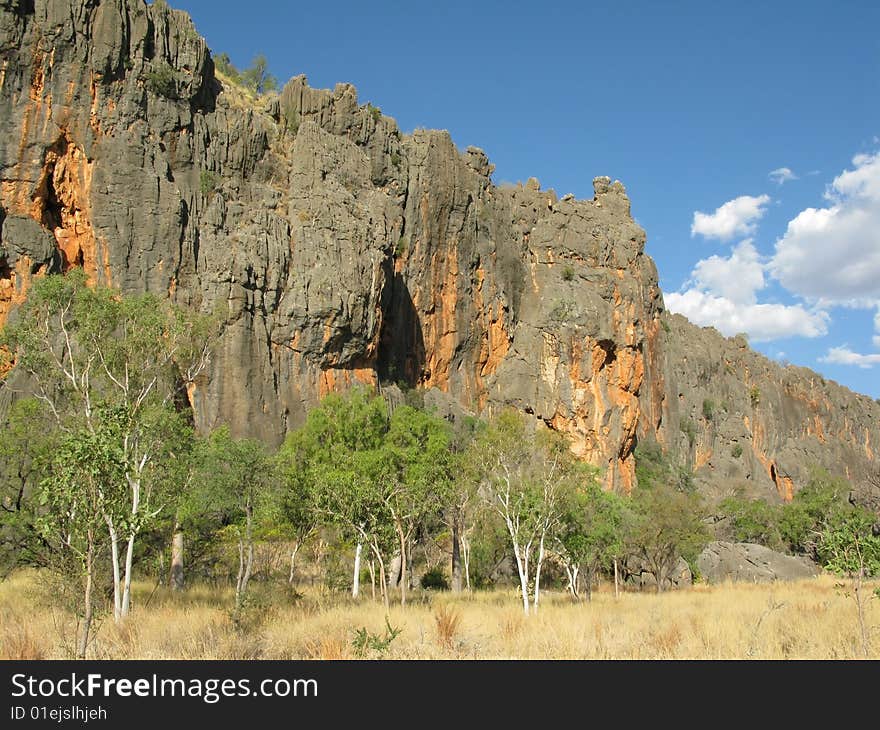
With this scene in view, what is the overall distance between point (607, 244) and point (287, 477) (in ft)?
168

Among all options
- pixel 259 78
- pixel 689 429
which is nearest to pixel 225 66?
pixel 259 78

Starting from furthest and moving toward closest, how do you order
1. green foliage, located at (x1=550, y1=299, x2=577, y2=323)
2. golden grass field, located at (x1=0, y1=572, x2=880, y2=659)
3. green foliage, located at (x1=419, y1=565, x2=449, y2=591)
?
green foliage, located at (x1=550, y1=299, x2=577, y2=323) → green foliage, located at (x1=419, y1=565, x2=449, y2=591) → golden grass field, located at (x1=0, y1=572, x2=880, y2=659)

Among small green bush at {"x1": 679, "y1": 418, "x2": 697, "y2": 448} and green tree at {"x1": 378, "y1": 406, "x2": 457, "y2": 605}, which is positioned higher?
small green bush at {"x1": 679, "y1": 418, "x2": 697, "y2": 448}

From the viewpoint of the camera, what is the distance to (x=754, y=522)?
184 ft

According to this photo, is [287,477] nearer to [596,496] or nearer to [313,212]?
[596,496]

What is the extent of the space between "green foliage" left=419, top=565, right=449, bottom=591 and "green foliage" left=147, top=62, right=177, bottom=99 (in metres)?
37.0

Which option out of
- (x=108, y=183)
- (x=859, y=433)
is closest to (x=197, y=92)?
(x=108, y=183)

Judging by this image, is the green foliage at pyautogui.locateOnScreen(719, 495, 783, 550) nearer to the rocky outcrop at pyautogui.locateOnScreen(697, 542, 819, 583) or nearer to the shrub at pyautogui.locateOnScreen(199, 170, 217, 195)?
the rocky outcrop at pyautogui.locateOnScreen(697, 542, 819, 583)

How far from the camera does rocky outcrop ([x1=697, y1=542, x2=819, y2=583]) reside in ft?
124

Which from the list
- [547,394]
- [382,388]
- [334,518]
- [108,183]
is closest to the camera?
[334,518]

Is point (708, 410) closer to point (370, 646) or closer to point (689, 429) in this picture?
point (689, 429)

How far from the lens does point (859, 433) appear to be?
11231cm

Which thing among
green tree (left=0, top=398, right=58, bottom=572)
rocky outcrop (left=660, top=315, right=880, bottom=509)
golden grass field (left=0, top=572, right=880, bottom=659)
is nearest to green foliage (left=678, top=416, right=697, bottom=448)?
rocky outcrop (left=660, top=315, right=880, bottom=509)

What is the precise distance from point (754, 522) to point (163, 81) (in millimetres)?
57248
